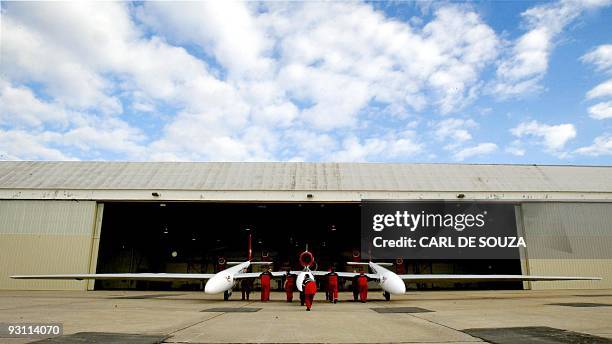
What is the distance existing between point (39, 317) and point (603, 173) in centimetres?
3410

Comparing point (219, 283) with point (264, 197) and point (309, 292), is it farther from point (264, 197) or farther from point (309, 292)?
point (264, 197)

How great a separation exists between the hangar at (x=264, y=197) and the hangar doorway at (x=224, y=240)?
1.56ft

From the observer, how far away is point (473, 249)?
89.3 ft

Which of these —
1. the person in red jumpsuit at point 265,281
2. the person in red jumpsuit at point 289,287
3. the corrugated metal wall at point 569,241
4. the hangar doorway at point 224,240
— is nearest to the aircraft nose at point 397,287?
the person in red jumpsuit at point 289,287

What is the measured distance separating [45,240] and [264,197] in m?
13.1

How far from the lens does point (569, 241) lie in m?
24.5

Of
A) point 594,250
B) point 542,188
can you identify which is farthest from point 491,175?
point 594,250

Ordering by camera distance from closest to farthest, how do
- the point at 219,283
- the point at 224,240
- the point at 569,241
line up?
1. the point at 219,283
2. the point at 569,241
3. the point at 224,240

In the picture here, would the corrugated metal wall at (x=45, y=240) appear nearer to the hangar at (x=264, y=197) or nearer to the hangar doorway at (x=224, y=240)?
the hangar at (x=264, y=197)

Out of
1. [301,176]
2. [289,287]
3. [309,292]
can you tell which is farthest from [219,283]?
[301,176]

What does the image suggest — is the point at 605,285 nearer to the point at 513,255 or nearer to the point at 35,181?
Answer: the point at 513,255

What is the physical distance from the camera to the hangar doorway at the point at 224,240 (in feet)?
105

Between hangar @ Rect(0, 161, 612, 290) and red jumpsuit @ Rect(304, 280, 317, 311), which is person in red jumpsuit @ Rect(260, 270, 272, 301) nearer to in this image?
red jumpsuit @ Rect(304, 280, 317, 311)

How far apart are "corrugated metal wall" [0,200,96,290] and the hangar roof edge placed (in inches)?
57.8
